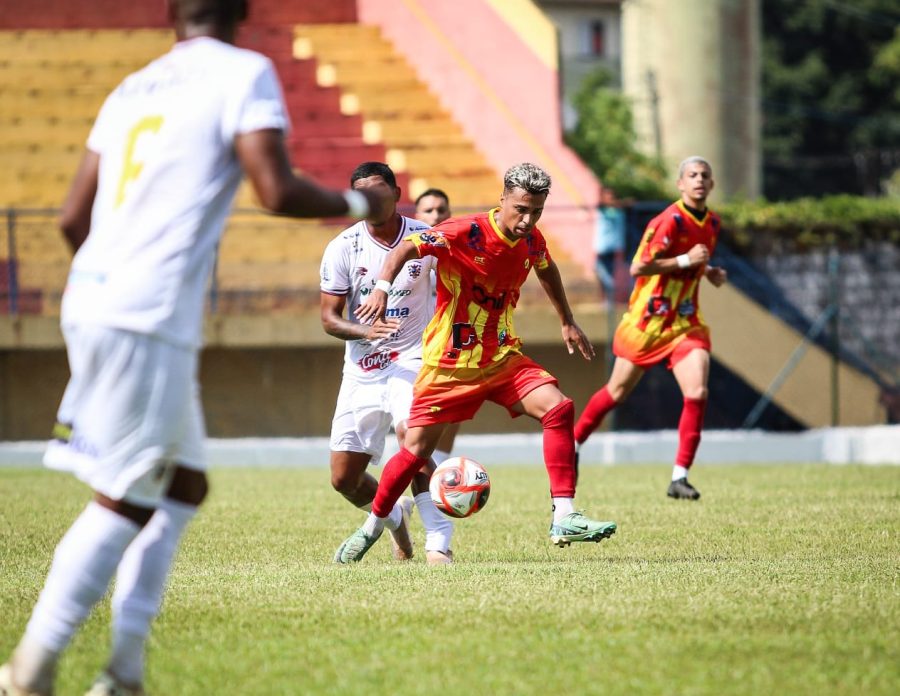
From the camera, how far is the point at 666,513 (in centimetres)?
1070

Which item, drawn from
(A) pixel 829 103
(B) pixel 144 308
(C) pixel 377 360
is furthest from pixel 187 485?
(A) pixel 829 103

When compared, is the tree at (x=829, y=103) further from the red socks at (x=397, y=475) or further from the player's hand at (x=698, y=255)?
the red socks at (x=397, y=475)

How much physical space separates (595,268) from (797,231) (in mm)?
3674

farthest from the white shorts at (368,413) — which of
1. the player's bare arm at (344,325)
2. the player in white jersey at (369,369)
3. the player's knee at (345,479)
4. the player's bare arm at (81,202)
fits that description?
the player's bare arm at (81,202)

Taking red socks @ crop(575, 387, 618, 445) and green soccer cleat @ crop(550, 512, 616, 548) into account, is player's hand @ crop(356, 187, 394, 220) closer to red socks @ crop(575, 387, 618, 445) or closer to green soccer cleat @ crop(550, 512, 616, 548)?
green soccer cleat @ crop(550, 512, 616, 548)

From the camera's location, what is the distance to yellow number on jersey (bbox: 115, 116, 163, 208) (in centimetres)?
445

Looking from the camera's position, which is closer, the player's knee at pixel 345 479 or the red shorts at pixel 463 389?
the red shorts at pixel 463 389

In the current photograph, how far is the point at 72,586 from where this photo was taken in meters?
4.39

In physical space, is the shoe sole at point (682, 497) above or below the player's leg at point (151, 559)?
below

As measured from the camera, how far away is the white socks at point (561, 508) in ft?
25.9

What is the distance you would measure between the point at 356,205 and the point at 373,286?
4.02m

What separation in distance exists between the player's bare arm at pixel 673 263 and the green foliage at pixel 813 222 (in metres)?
8.59

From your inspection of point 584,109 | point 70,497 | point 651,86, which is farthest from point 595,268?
point 584,109

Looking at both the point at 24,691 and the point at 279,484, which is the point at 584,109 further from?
the point at 24,691
